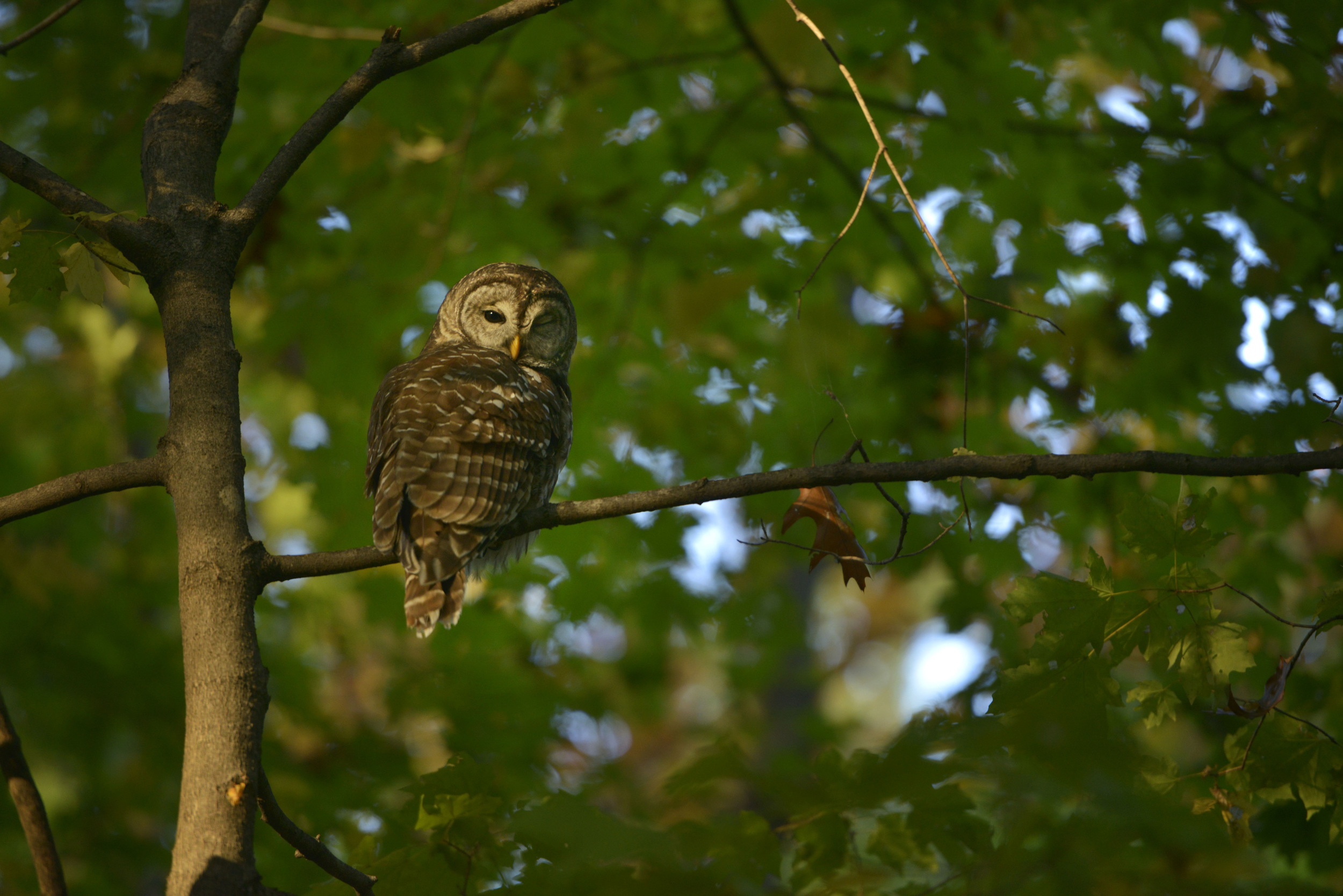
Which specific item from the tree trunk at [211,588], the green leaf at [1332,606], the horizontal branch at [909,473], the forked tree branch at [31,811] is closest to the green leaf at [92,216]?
the tree trunk at [211,588]

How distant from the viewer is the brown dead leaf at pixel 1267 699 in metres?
2.03

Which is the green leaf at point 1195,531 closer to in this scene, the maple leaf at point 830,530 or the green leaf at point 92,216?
→ the maple leaf at point 830,530

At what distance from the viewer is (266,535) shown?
26.4 ft

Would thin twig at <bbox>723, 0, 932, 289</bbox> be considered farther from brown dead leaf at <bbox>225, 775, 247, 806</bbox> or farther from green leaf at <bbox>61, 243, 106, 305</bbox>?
brown dead leaf at <bbox>225, 775, 247, 806</bbox>

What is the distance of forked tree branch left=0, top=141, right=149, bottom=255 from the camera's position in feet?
6.27

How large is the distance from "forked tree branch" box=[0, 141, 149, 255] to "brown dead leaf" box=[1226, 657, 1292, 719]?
8.14 feet

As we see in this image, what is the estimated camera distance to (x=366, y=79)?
7.04 feet

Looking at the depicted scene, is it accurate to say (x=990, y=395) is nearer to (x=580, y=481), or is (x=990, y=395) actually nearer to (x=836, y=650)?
(x=580, y=481)

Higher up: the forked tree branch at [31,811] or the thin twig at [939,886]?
the thin twig at [939,886]

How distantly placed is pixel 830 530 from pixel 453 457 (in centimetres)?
111

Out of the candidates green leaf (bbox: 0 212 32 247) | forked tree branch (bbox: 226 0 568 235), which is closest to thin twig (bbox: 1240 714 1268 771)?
forked tree branch (bbox: 226 0 568 235)

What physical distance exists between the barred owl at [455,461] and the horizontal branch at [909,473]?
0.62ft

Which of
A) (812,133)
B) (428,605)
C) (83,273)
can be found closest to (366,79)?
(83,273)

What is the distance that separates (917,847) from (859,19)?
4.01 meters
